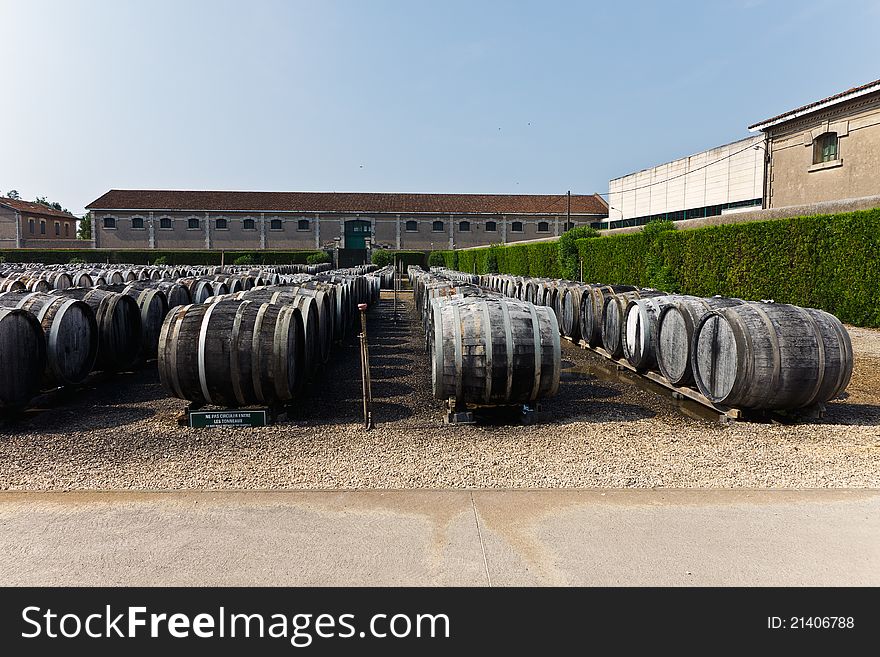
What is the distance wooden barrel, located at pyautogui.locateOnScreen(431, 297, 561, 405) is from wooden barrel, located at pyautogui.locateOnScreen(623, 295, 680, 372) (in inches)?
117

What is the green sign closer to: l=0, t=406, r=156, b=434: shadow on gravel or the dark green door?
l=0, t=406, r=156, b=434: shadow on gravel

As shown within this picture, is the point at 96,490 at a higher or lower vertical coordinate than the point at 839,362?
lower

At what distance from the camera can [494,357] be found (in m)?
6.39

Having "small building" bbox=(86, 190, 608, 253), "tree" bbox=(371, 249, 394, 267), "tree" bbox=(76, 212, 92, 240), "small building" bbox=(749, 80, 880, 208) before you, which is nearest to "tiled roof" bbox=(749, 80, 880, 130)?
"small building" bbox=(749, 80, 880, 208)

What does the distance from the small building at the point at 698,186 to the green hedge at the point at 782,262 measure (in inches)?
697

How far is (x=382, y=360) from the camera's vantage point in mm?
11508

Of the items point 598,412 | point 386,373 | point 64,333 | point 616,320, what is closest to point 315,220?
point 386,373

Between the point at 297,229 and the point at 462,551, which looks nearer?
the point at 462,551

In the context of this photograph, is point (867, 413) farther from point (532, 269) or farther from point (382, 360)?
point (532, 269)

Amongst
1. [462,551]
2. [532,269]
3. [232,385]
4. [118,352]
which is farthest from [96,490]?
[532,269]

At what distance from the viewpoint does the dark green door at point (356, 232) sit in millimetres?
63562

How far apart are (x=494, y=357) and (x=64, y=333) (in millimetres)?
5872

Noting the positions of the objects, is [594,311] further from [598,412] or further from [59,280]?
[59,280]

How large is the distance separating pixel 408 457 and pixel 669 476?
2.32 metres
